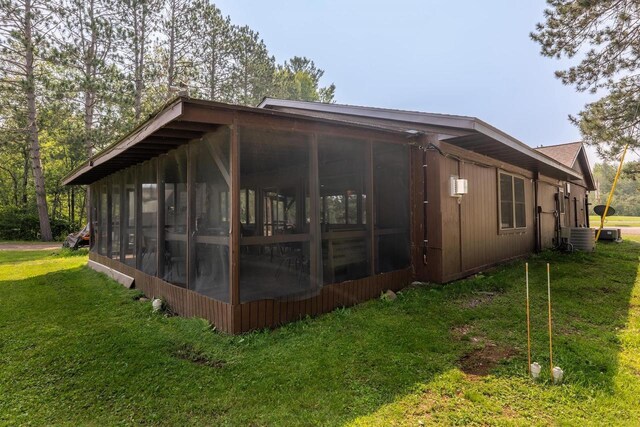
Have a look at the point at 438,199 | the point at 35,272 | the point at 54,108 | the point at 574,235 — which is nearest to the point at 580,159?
the point at 574,235

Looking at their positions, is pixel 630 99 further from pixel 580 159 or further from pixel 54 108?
pixel 54 108

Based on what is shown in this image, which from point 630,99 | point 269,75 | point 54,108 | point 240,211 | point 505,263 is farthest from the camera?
point 269,75

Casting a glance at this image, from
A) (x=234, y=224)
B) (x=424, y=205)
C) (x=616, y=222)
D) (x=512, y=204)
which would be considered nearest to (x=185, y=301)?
(x=234, y=224)

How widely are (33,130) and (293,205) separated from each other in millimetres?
14730

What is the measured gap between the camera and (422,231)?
5.58 metres

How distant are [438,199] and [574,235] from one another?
7.14m

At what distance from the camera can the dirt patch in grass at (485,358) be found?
113 inches

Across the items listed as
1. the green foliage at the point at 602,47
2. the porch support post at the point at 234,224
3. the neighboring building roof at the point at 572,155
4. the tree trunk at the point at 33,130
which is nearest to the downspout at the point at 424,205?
the porch support post at the point at 234,224

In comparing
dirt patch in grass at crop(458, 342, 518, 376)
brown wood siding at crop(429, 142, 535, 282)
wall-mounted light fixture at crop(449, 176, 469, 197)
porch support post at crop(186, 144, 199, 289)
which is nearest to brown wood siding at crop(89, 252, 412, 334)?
porch support post at crop(186, 144, 199, 289)

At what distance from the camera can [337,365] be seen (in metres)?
2.93

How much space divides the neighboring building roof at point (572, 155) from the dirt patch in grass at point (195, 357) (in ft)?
41.7

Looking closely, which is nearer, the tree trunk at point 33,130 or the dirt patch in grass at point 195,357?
the dirt patch in grass at point 195,357

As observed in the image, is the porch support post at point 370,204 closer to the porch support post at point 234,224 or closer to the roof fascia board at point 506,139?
the roof fascia board at point 506,139

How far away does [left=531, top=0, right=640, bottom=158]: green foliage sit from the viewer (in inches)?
301
